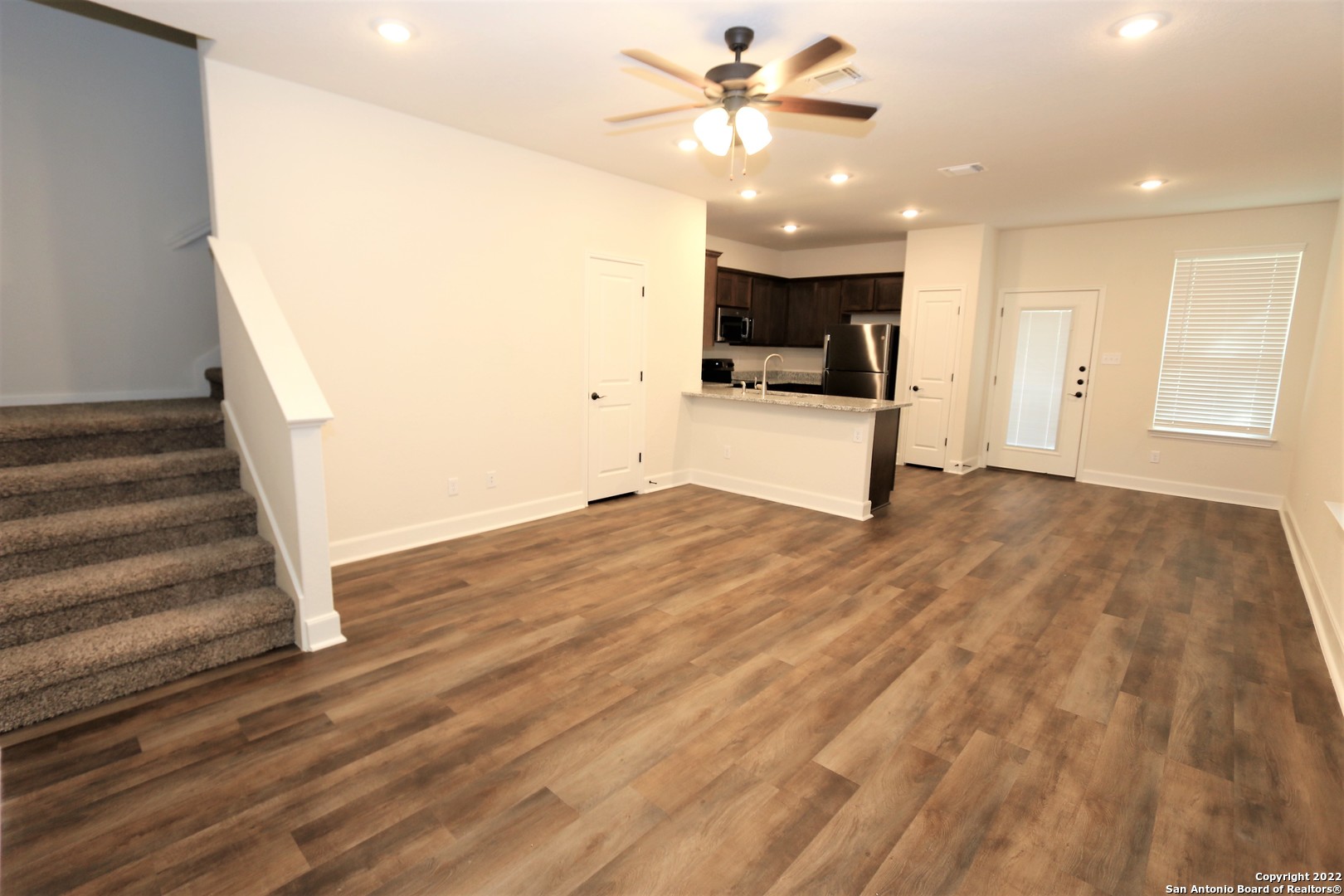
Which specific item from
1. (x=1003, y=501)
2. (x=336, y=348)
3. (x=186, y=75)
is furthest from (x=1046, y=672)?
(x=186, y=75)

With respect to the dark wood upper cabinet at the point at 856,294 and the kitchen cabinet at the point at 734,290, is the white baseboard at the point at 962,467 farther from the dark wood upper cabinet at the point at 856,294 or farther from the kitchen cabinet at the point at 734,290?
the kitchen cabinet at the point at 734,290

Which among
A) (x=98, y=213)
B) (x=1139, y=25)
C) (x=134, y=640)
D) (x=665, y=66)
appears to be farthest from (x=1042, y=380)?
(x=98, y=213)

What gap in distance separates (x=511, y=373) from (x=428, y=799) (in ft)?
10.1

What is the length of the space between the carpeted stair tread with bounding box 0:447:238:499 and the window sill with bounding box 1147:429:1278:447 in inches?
306

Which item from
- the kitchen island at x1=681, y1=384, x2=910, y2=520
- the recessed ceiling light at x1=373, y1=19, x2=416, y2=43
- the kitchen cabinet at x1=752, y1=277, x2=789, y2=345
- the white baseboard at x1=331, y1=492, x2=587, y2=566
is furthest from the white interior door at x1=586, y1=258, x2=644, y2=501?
the kitchen cabinet at x1=752, y1=277, x2=789, y2=345

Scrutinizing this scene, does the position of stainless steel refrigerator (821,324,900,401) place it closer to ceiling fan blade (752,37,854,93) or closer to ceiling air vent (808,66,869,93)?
ceiling air vent (808,66,869,93)

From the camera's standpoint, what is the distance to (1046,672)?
272cm

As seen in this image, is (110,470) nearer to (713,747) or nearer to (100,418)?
(100,418)

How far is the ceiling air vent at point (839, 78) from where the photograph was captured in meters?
2.92

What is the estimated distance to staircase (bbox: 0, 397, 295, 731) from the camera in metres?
2.28

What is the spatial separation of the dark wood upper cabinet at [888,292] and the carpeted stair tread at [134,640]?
280 inches

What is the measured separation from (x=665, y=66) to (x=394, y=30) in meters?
1.35

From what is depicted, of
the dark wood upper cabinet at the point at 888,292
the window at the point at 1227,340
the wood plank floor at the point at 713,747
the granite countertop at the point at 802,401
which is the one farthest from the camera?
the dark wood upper cabinet at the point at 888,292

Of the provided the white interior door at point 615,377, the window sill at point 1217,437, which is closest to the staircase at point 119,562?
the white interior door at point 615,377
